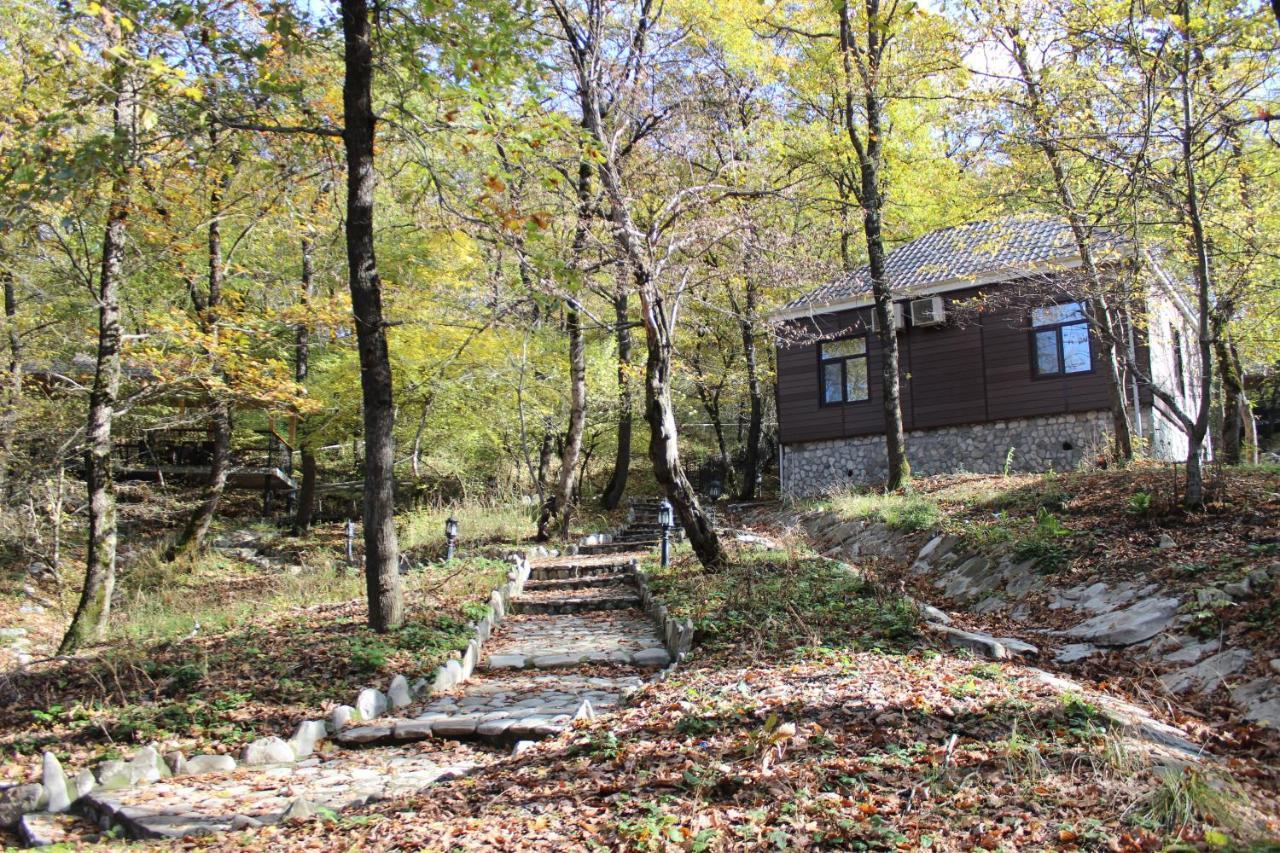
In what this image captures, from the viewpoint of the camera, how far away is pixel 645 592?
9484 mm

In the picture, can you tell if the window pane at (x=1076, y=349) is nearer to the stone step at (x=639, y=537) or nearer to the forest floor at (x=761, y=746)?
the stone step at (x=639, y=537)

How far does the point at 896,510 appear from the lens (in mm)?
11352

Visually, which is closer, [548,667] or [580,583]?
[548,667]

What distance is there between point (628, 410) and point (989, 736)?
51.7 ft

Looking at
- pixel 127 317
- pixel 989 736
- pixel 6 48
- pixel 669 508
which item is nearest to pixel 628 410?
pixel 669 508

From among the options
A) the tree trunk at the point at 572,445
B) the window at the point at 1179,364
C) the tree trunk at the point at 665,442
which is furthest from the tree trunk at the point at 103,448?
the window at the point at 1179,364

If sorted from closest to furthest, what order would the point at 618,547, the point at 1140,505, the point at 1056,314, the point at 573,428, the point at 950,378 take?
the point at 1140,505 → the point at 618,547 → the point at 573,428 → the point at 1056,314 → the point at 950,378

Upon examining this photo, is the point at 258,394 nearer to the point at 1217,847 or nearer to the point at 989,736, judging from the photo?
the point at 989,736

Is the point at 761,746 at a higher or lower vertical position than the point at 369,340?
lower

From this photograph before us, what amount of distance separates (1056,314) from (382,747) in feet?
51.5

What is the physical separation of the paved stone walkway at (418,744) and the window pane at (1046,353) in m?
12.2

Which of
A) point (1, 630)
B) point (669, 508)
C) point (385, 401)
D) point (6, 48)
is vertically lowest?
point (1, 630)

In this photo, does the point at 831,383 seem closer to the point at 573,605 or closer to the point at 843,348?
the point at 843,348

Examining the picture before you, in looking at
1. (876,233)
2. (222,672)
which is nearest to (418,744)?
(222,672)
